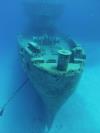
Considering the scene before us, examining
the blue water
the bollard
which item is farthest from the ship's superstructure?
the blue water

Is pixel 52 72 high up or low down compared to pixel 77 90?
up

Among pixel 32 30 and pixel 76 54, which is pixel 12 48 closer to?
pixel 32 30

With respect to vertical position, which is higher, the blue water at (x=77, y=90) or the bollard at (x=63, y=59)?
the bollard at (x=63, y=59)

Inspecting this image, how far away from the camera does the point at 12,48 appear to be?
196 inches

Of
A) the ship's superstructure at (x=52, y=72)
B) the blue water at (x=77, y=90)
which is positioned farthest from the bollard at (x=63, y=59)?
the blue water at (x=77, y=90)

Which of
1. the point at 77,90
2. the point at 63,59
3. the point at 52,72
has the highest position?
the point at 63,59

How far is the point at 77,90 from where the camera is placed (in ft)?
14.3

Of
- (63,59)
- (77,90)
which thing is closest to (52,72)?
(63,59)

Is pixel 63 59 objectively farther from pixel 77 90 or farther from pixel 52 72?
pixel 77 90

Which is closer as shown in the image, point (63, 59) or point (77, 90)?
point (63, 59)

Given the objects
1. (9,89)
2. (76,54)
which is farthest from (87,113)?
(9,89)

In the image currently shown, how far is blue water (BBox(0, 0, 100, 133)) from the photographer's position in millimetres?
3641

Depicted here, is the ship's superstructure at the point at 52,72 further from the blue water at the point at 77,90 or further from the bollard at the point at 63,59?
the blue water at the point at 77,90

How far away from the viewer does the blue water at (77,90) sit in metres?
3.64
